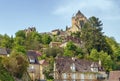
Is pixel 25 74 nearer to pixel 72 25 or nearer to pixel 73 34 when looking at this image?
pixel 73 34

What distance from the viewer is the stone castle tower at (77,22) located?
13475 cm

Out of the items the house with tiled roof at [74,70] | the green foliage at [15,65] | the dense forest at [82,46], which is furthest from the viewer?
the dense forest at [82,46]

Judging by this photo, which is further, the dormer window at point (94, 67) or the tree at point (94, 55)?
the tree at point (94, 55)

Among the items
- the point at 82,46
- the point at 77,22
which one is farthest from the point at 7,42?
the point at 77,22

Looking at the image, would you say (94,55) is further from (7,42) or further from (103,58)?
(7,42)

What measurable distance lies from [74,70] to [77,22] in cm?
6721

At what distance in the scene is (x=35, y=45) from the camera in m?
106

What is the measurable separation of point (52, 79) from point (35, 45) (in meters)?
33.6

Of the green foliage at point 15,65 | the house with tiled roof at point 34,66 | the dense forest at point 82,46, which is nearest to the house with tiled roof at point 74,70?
the dense forest at point 82,46

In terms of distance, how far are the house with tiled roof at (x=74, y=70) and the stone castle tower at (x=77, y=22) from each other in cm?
5855

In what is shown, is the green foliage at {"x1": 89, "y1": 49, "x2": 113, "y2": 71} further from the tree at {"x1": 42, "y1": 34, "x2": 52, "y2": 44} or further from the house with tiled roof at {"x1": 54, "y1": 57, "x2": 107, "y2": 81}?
the tree at {"x1": 42, "y1": 34, "x2": 52, "y2": 44}

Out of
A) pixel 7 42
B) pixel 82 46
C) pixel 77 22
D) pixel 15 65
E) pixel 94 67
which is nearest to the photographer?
pixel 15 65

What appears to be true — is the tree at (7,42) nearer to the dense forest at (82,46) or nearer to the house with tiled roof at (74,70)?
the dense forest at (82,46)

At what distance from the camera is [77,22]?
13900 cm
